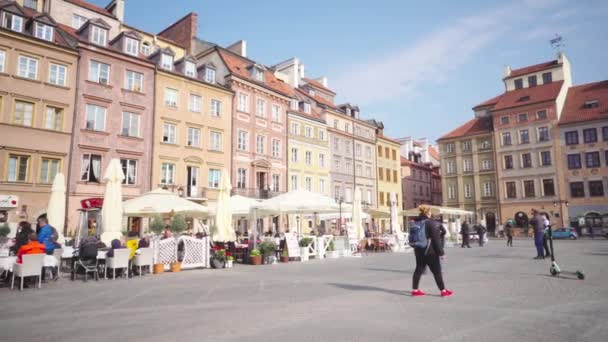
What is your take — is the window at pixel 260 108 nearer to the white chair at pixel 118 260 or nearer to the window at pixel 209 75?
the window at pixel 209 75

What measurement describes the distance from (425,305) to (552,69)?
54132mm

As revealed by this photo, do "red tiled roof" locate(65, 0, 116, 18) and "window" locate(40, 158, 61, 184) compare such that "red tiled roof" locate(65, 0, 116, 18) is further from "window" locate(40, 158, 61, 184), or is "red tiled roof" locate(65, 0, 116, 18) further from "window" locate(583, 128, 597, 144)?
"window" locate(583, 128, 597, 144)

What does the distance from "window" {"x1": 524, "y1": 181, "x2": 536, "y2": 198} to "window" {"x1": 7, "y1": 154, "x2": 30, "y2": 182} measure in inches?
1905

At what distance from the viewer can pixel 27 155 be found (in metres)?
22.6

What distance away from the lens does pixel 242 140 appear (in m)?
34.0

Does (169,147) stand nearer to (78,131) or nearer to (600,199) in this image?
(78,131)

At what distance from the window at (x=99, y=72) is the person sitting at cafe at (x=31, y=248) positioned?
17.8 metres

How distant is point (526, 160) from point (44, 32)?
48.6 metres

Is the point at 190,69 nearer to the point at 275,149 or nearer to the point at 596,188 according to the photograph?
the point at 275,149

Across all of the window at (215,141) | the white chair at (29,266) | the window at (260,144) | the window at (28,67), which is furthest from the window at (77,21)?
→ the white chair at (29,266)

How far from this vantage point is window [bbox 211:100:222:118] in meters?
32.1

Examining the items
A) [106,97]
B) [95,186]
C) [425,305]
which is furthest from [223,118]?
[425,305]

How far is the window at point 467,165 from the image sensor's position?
5256cm

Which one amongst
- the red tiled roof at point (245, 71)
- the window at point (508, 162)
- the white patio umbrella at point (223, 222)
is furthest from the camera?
the window at point (508, 162)
